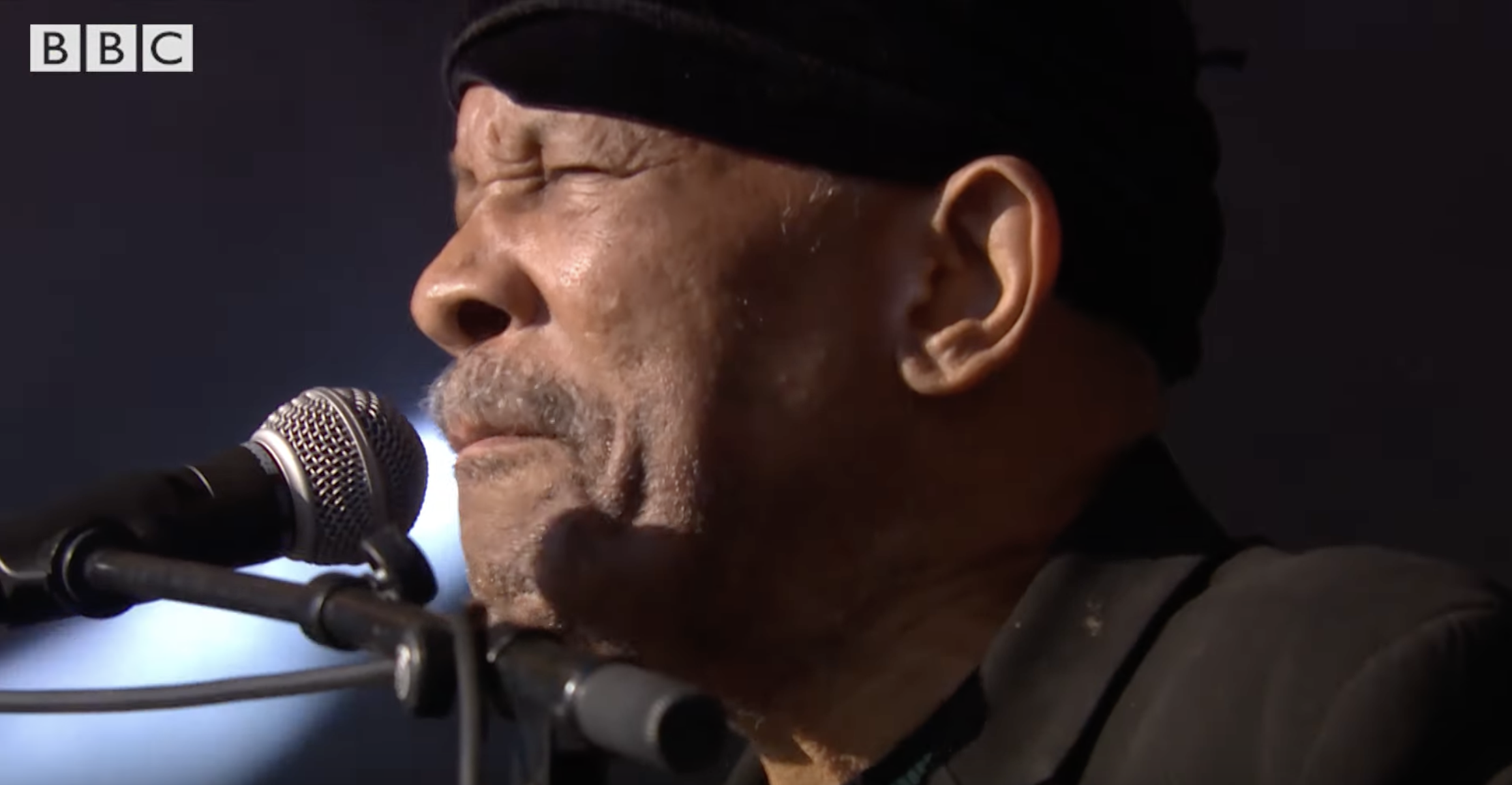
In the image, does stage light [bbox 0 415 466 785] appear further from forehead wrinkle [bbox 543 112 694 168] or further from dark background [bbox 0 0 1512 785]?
forehead wrinkle [bbox 543 112 694 168]

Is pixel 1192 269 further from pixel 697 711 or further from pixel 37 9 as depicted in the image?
pixel 37 9

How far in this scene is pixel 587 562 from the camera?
0.81 meters

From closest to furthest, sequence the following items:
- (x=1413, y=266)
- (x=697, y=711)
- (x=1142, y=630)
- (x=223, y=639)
Result: (x=697, y=711) → (x=1142, y=630) → (x=1413, y=266) → (x=223, y=639)

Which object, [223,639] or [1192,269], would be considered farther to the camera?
[223,639]

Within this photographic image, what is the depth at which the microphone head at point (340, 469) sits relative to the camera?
2.56ft

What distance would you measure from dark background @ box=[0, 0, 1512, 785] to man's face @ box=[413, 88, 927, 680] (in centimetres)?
63

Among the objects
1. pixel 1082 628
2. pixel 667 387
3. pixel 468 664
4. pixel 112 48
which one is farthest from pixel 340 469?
pixel 112 48

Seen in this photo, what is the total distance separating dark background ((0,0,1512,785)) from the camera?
1.33 meters

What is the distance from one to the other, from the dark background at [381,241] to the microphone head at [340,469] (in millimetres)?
682

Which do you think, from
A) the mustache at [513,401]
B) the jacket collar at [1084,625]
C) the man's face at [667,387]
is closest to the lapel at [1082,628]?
the jacket collar at [1084,625]

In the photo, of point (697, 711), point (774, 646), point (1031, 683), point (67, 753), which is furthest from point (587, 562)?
point (67, 753)

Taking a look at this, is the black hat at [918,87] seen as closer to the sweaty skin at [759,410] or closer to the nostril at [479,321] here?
the sweaty skin at [759,410]

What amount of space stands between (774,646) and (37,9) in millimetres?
1177

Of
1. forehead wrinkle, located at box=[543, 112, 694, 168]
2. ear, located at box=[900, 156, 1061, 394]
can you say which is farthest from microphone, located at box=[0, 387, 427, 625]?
ear, located at box=[900, 156, 1061, 394]
